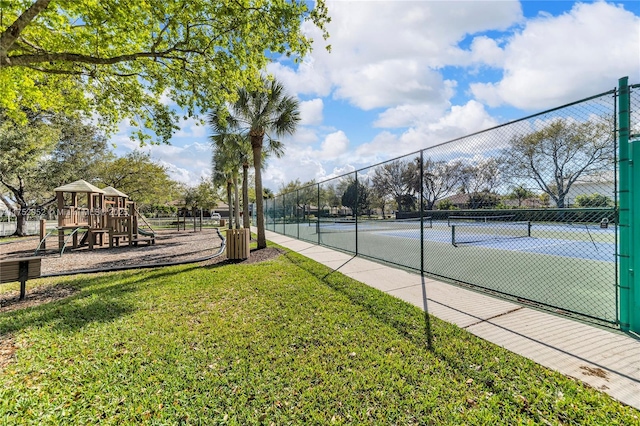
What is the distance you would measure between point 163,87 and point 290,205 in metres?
10.2

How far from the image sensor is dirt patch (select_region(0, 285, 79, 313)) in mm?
5160

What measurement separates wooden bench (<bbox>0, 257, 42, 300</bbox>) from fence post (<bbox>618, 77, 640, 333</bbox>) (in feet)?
28.4

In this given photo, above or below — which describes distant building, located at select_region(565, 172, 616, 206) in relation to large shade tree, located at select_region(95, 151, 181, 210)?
below

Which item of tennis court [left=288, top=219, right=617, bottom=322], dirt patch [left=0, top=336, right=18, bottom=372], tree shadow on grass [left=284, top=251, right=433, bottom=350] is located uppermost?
tennis court [left=288, top=219, right=617, bottom=322]

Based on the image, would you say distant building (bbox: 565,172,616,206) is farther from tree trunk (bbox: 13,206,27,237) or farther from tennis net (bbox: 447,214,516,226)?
tree trunk (bbox: 13,206,27,237)

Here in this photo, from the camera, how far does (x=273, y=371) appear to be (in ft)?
9.39

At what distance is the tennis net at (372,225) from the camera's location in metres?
7.60

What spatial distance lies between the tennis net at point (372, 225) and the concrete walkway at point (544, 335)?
1.96m

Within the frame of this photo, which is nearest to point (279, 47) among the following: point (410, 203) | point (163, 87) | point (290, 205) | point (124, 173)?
point (163, 87)

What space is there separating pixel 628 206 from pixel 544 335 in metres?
1.71

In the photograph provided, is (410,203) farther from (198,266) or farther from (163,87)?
(163,87)

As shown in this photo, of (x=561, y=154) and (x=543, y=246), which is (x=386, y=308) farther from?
(x=543, y=246)

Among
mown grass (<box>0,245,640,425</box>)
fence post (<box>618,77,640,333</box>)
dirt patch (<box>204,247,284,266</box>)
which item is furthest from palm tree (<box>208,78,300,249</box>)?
fence post (<box>618,77,640,333</box>)

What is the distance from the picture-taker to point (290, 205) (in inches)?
675
